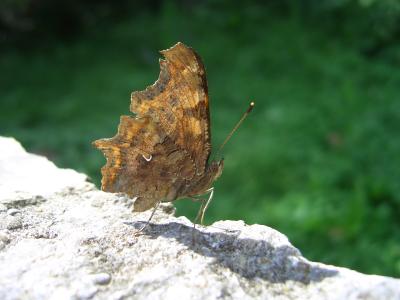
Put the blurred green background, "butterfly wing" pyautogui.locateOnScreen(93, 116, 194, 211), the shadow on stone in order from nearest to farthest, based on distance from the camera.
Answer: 1. the shadow on stone
2. "butterfly wing" pyautogui.locateOnScreen(93, 116, 194, 211)
3. the blurred green background

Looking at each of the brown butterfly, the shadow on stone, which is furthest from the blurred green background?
the shadow on stone

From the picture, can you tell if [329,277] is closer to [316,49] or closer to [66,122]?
[66,122]

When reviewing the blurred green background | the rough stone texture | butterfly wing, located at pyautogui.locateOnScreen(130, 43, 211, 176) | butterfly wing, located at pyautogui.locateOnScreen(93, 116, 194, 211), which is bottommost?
the rough stone texture

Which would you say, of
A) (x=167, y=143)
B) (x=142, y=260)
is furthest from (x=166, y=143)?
(x=142, y=260)

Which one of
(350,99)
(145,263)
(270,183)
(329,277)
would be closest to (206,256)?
(145,263)

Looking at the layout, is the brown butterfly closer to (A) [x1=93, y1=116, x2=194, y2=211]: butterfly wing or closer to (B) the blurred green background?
(A) [x1=93, y1=116, x2=194, y2=211]: butterfly wing

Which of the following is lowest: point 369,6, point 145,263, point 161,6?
point 145,263

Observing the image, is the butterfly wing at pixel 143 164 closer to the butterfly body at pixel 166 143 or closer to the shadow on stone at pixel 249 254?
the butterfly body at pixel 166 143

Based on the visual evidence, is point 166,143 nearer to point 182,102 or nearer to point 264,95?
point 182,102
